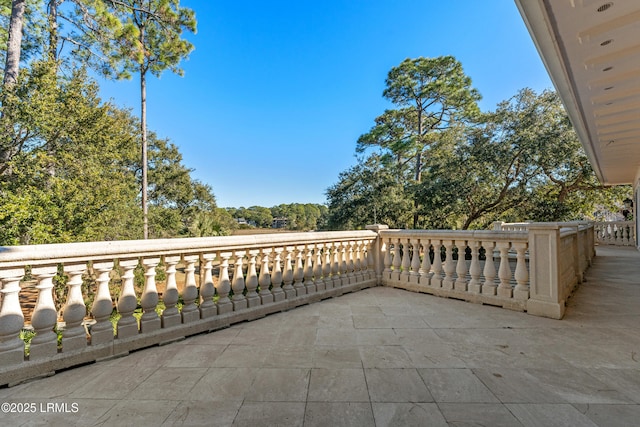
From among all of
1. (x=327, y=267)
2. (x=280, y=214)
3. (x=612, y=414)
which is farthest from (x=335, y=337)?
(x=280, y=214)

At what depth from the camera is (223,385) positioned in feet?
6.12

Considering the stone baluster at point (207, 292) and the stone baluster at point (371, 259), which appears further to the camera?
the stone baluster at point (371, 259)

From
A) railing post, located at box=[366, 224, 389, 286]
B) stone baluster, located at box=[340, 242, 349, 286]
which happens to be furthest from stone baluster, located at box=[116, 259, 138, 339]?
railing post, located at box=[366, 224, 389, 286]

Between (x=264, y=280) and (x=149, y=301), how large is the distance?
1221mm

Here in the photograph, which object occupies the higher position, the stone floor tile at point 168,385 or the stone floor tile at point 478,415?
the stone floor tile at point 168,385

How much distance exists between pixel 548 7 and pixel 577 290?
14.1 feet

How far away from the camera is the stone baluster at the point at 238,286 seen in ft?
10.1

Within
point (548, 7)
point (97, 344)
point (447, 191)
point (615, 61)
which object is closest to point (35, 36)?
point (97, 344)

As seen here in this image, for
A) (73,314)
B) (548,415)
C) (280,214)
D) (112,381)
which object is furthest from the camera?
(280,214)

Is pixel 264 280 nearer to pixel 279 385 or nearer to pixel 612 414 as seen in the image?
pixel 279 385

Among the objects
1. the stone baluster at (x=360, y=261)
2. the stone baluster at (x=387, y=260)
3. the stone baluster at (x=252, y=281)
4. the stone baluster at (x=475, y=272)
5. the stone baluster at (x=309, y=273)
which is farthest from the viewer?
the stone baluster at (x=387, y=260)

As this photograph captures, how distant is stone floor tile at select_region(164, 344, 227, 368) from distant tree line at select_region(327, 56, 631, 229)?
32.6 feet

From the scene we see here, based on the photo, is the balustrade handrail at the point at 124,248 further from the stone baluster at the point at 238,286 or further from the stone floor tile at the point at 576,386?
the stone floor tile at the point at 576,386

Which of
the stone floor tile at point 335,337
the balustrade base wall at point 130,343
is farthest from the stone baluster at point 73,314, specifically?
the stone floor tile at point 335,337
